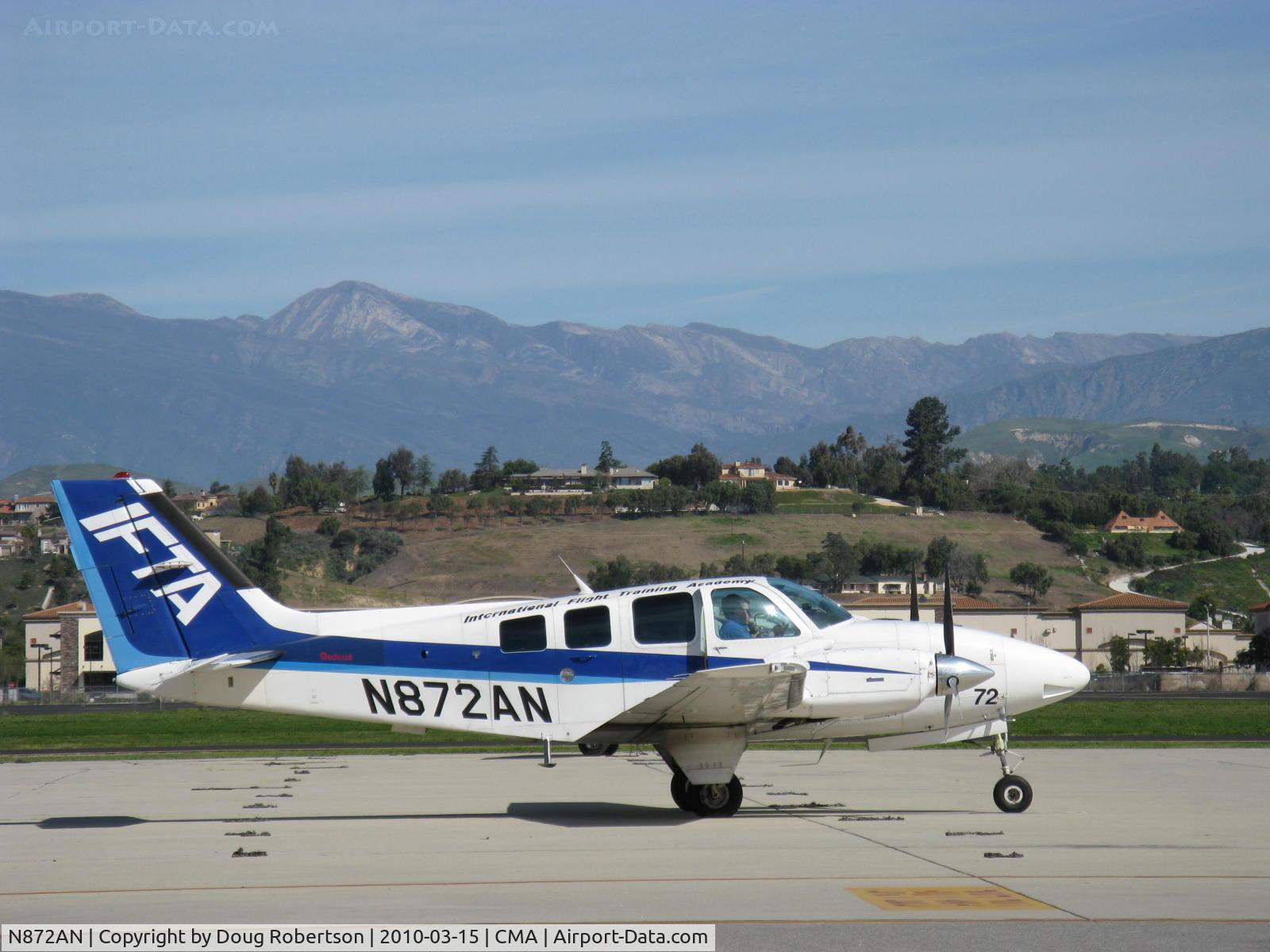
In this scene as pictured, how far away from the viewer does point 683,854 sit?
1346cm

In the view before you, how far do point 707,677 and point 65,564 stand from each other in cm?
12746

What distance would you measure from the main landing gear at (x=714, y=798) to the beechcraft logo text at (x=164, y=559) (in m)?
5.92

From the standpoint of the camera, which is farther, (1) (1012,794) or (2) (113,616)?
(1) (1012,794)

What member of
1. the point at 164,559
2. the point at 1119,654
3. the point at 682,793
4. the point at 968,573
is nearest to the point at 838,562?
the point at 968,573

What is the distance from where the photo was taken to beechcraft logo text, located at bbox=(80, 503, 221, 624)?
16.2 m

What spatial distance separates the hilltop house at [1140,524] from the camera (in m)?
168

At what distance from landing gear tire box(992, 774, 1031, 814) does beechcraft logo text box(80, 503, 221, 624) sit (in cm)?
920

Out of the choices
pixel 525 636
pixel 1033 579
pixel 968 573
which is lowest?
pixel 1033 579

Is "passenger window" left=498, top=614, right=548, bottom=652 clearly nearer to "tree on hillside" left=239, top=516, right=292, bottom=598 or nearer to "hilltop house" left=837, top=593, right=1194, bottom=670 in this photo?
"hilltop house" left=837, top=593, right=1194, bottom=670

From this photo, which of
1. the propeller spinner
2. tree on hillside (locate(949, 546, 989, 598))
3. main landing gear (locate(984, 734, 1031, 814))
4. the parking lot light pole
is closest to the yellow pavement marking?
the propeller spinner

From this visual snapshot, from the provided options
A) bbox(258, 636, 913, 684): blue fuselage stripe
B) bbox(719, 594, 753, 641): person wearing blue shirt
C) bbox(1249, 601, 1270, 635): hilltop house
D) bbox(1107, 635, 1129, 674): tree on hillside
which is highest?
bbox(719, 594, 753, 641): person wearing blue shirt

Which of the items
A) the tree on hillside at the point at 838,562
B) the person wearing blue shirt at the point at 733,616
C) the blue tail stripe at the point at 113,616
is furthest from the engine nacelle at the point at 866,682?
the tree on hillside at the point at 838,562

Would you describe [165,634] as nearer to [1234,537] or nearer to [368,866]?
[368,866]

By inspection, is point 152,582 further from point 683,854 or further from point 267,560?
point 267,560
